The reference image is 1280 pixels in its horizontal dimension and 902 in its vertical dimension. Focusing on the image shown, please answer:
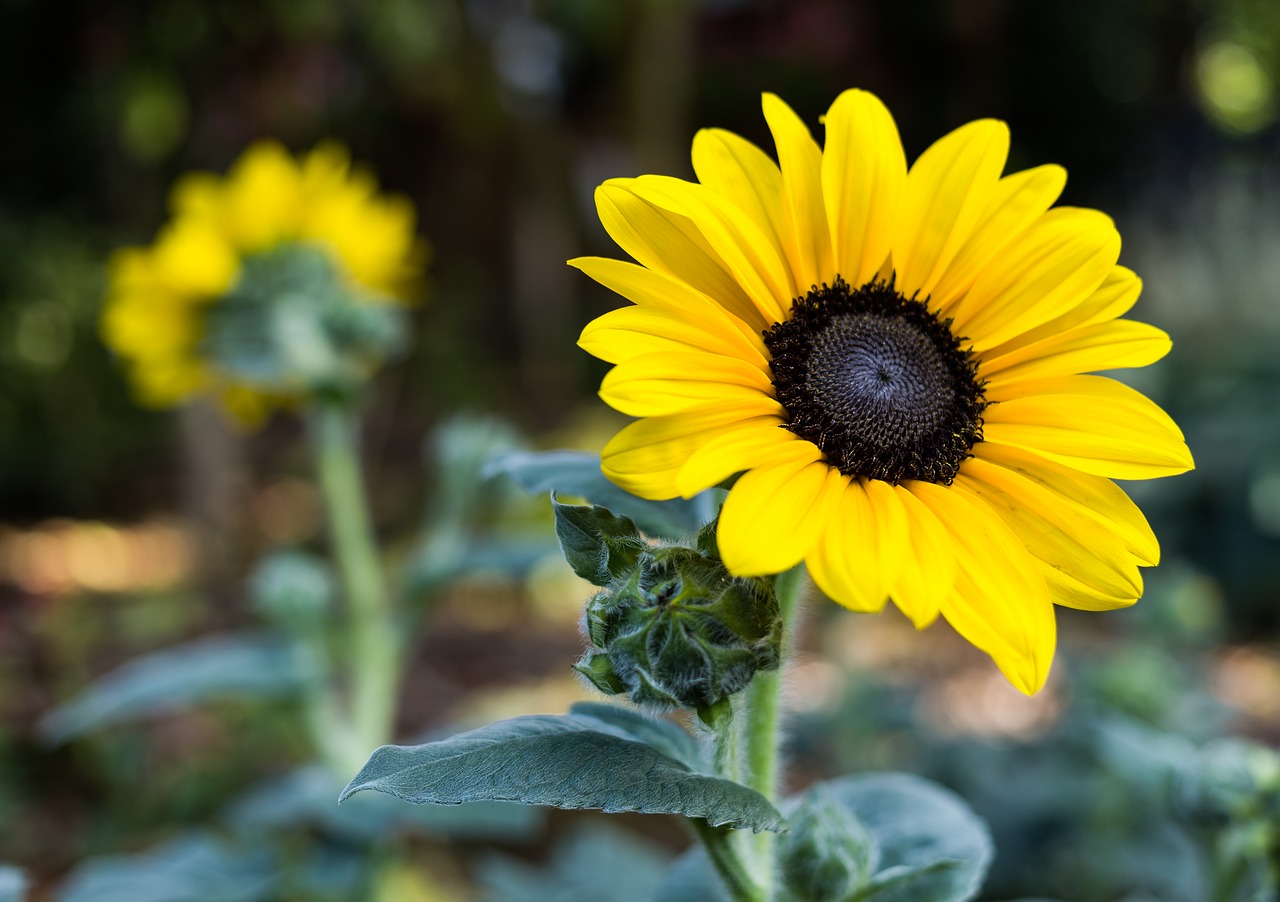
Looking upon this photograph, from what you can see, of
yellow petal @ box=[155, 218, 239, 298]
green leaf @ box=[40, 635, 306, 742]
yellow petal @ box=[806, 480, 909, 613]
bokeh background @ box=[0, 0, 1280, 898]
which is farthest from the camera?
bokeh background @ box=[0, 0, 1280, 898]

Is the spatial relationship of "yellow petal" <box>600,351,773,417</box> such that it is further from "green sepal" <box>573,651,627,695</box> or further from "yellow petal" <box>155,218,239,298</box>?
"yellow petal" <box>155,218,239,298</box>

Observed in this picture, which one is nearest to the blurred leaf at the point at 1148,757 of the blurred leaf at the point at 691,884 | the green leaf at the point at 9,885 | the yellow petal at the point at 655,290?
the blurred leaf at the point at 691,884

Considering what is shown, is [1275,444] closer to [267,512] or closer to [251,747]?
[251,747]

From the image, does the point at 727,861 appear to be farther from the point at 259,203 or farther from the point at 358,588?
the point at 259,203

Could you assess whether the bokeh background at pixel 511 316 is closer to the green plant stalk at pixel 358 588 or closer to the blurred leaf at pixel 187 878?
the green plant stalk at pixel 358 588

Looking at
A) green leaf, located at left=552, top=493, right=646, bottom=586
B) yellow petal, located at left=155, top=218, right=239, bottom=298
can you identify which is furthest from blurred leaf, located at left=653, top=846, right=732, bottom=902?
yellow petal, located at left=155, top=218, right=239, bottom=298

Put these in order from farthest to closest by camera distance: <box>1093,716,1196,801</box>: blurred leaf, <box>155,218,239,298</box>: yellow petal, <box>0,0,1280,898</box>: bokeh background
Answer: <box>0,0,1280,898</box>: bokeh background
<box>155,218,239,298</box>: yellow petal
<box>1093,716,1196,801</box>: blurred leaf

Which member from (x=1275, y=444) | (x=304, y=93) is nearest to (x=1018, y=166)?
(x=1275, y=444)
